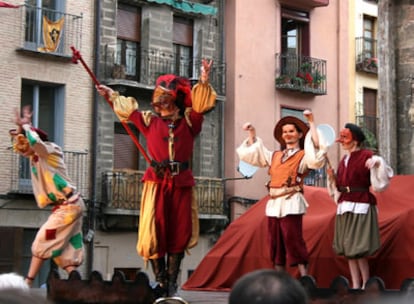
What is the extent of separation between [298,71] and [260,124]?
1.91 m

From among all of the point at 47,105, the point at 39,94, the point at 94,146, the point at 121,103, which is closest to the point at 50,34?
the point at 39,94

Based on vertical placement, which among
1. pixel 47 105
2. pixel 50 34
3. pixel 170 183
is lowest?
pixel 170 183

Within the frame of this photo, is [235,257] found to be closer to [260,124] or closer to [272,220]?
[272,220]

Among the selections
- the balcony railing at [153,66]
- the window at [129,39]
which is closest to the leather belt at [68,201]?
the balcony railing at [153,66]

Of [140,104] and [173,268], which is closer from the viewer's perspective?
[173,268]

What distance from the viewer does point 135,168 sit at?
19625 millimetres

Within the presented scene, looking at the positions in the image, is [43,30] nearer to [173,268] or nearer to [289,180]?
[289,180]

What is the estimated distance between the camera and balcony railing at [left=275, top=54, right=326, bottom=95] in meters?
22.4

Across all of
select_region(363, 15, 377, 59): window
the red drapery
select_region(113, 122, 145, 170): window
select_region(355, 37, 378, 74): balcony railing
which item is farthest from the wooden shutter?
the red drapery

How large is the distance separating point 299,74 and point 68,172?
729 cm

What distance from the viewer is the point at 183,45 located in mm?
20953

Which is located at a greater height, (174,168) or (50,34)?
(50,34)

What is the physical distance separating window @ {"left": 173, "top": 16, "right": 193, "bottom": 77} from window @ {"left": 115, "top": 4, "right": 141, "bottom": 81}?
1.03 metres

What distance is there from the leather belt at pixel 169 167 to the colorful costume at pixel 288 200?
0.94 meters
